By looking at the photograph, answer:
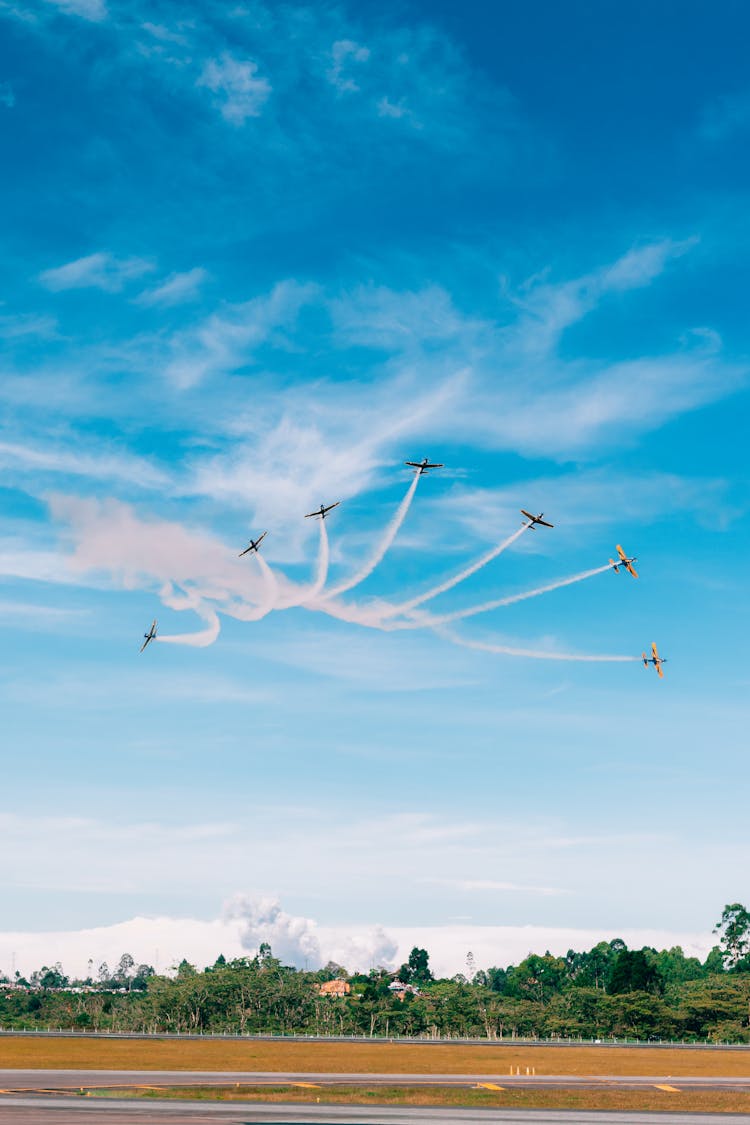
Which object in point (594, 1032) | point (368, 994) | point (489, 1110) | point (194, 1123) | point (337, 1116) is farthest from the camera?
point (368, 994)

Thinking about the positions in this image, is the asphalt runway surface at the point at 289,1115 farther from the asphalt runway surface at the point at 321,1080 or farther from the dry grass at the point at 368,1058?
the dry grass at the point at 368,1058

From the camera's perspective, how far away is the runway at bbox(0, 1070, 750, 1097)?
252 ft

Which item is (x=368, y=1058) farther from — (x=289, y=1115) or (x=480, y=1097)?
(x=289, y=1115)

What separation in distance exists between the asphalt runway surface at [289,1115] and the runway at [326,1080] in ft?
47.3

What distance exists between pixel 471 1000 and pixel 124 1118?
495 ft

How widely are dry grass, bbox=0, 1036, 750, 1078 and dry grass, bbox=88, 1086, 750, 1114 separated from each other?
67.2 feet

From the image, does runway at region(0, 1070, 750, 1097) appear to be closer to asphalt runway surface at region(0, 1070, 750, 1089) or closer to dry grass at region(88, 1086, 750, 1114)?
asphalt runway surface at region(0, 1070, 750, 1089)

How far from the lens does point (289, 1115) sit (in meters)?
57.2

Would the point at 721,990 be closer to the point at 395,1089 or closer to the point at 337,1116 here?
the point at 395,1089

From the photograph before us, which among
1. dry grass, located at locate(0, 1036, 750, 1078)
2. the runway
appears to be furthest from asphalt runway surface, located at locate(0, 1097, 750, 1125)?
dry grass, located at locate(0, 1036, 750, 1078)

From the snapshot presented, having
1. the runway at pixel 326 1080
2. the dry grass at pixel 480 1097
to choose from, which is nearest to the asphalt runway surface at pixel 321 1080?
the runway at pixel 326 1080

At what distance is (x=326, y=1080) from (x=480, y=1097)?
1814cm

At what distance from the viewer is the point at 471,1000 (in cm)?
19025

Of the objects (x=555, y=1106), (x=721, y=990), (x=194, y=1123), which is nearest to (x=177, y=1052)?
(x=555, y=1106)
